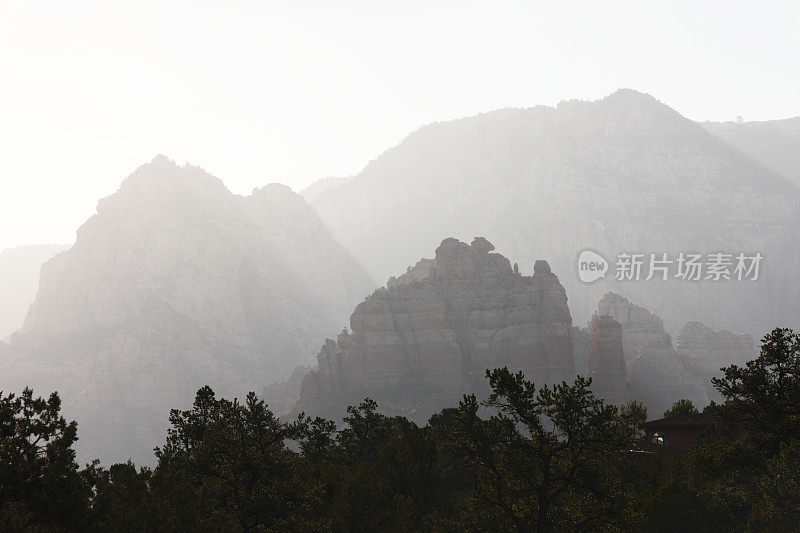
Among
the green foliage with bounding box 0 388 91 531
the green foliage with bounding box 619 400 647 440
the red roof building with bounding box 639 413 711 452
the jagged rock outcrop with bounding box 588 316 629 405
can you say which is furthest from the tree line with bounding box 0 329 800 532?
the jagged rock outcrop with bounding box 588 316 629 405

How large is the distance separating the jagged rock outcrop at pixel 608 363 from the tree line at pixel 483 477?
135275 mm

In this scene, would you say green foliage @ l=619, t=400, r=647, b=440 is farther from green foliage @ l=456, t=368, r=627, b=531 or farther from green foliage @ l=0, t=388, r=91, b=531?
green foliage @ l=0, t=388, r=91, b=531

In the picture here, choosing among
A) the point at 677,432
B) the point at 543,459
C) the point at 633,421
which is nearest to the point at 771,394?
the point at 633,421

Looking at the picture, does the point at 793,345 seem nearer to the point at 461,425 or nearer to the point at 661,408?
the point at 461,425

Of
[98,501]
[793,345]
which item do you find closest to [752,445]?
[793,345]

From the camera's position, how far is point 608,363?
192m

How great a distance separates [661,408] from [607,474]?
169 metres

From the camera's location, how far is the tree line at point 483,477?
32.1m

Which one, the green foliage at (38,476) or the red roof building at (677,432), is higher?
the green foliage at (38,476)

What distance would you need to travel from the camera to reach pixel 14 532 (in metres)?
26.8

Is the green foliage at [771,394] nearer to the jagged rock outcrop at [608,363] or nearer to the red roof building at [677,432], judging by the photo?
the red roof building at [677,432]

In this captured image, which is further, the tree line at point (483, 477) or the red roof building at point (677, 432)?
the red roof building at point (677, 432)

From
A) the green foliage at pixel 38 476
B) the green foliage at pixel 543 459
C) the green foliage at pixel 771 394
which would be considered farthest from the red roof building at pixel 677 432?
the green foliage at pixel 38 476

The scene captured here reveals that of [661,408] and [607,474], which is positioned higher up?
[607,474]
